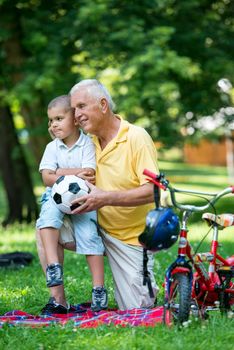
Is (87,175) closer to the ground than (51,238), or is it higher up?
higher up

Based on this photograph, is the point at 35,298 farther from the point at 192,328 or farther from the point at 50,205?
the point at 192,328

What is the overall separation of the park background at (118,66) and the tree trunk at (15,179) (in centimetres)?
2

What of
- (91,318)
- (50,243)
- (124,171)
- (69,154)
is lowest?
(91,318)

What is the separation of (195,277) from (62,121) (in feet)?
4.90

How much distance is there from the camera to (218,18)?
55.3 feet

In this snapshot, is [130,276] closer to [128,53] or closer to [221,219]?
[221,219]

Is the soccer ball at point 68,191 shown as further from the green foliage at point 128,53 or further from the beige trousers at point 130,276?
the green foliage at point 128,53

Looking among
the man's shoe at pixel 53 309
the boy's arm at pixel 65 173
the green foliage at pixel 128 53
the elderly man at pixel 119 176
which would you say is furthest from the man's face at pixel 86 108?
the green foliage at pixel 128 53

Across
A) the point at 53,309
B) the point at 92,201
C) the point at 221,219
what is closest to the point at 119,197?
the point at 92,201

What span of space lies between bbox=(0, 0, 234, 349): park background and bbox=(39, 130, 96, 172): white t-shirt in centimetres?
384

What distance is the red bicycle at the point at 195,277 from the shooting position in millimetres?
5336

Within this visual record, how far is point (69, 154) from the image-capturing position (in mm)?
6445

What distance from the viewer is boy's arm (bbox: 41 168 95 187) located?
6301 mm

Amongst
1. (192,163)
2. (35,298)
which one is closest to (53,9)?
(35,298)
